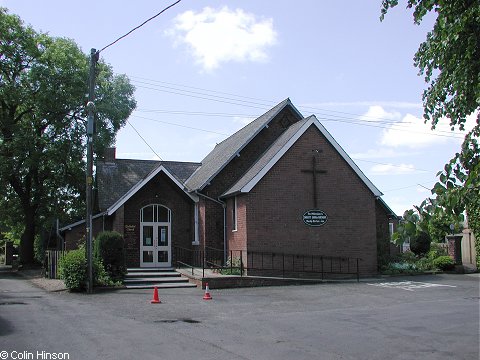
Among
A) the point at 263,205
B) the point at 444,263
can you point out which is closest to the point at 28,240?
the point at 263,205

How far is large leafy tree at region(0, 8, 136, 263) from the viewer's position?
3102cm

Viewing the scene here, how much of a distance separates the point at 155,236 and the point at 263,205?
6.10 metres

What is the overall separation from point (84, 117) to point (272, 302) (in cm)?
2290

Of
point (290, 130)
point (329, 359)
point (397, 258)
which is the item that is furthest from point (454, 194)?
point (397, 258)

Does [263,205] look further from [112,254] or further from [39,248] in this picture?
[39,248]

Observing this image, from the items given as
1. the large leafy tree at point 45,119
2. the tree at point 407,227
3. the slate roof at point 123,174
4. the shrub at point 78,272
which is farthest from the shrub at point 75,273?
the tree at point 407,227

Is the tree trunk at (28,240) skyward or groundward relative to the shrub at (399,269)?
skyward

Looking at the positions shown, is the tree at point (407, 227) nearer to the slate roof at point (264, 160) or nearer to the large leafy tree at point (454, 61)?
the large leafy tree at point (454, 61)

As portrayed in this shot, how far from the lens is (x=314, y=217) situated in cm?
2278

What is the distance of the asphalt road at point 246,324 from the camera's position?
28.3 feet

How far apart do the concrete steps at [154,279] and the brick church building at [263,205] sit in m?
2.09

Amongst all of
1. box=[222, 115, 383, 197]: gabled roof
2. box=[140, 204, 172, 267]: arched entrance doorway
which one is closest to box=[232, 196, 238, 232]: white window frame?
box=[222, 115, 383, 197]: gabled roof

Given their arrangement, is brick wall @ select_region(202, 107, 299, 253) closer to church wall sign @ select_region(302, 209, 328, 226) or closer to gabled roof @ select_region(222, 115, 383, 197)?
gabled roof @ select_region(222, 115, 383, 197)

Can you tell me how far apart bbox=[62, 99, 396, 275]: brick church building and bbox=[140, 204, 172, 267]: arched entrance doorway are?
5cm
